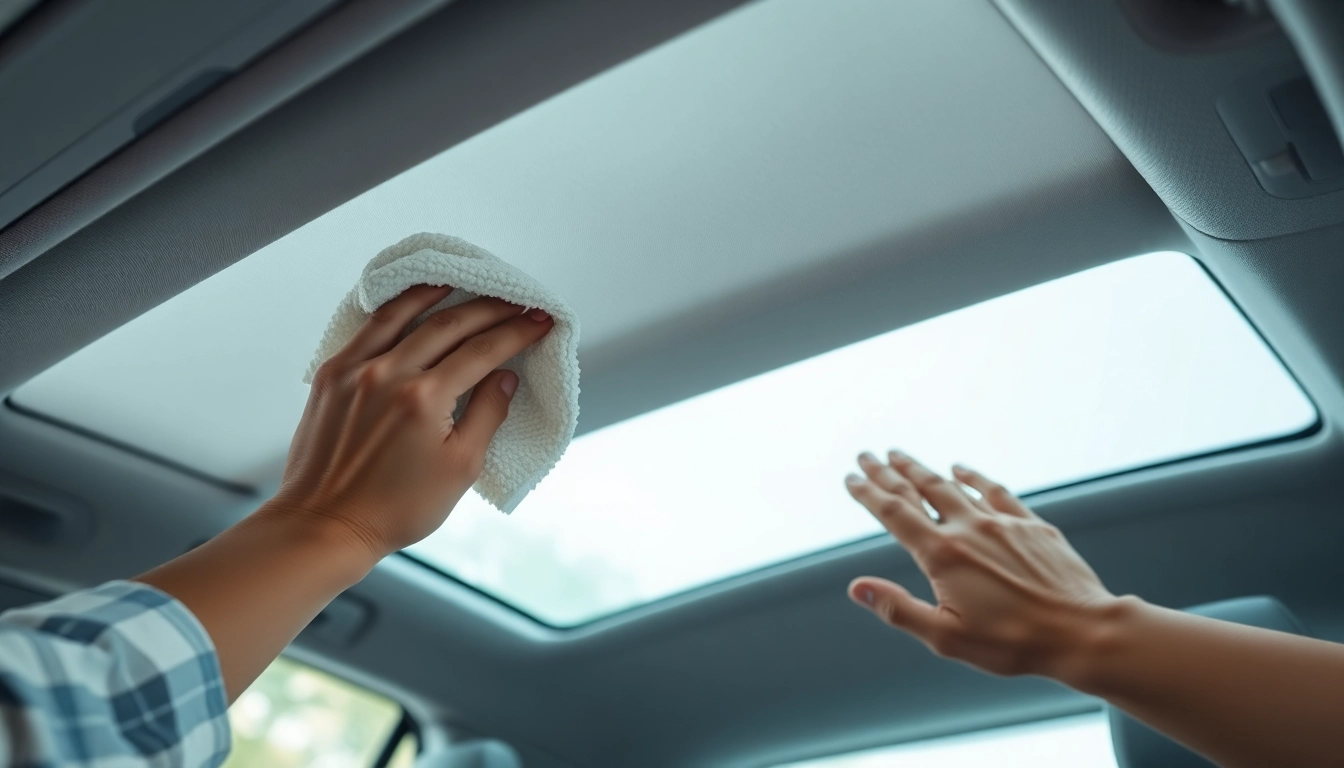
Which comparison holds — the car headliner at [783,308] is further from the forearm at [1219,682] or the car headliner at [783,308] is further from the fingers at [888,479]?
the forearm at [1219,682]

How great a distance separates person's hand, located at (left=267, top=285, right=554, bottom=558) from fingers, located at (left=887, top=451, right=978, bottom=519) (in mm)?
615

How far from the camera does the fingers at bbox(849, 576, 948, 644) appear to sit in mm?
1072

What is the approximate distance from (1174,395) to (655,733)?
1.23 m

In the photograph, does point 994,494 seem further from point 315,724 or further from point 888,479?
point 315,724

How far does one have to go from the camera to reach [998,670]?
1054mm

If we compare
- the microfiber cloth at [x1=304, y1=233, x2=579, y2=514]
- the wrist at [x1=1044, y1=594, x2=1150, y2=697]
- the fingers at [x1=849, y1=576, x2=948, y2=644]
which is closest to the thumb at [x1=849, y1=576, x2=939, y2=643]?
the fingers at [x1=849, y1=576, x2=948, y2=644]

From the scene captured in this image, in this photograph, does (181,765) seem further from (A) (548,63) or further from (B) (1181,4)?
(B) (1181,4)

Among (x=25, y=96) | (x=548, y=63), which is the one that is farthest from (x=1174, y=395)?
(x=25, y=96)

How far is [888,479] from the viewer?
4.14 ft

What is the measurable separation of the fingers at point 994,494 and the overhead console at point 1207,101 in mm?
437

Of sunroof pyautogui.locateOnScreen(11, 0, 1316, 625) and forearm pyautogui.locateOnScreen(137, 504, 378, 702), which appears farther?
sunroof pyautogui.locateOnScreen(11, 0, 1316, 625)

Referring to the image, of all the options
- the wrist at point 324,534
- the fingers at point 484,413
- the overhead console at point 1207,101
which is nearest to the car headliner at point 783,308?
the overhead console at point 1207,101

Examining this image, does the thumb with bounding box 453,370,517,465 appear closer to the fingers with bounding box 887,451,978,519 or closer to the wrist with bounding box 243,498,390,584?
the wrist with bounding box 243,498,390,584

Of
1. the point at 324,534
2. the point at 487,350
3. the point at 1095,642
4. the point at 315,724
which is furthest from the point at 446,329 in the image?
the point at 315,724
